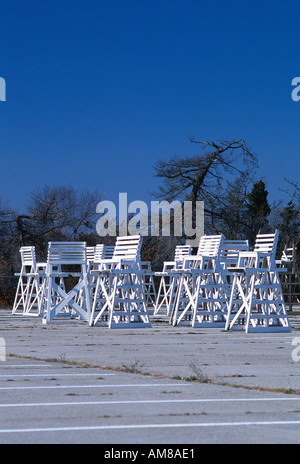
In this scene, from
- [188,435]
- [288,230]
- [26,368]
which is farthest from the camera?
[288,230]

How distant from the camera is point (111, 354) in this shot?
11.7m

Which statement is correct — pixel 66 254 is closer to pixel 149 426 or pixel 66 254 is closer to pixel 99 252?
pixel 99 252

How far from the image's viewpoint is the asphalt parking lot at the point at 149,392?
564 centimetres

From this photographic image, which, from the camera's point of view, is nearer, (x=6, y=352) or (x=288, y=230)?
(x=6, y=352)


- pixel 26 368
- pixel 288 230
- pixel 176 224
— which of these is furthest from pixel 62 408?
pixel 288 230

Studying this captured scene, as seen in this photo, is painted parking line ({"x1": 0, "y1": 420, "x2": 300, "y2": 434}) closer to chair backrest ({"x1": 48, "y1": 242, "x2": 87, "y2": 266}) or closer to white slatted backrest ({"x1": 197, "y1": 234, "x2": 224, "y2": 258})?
white slatted backrest ({"x1": 197, "y1": 234, "x2": 224, "y2": 258})

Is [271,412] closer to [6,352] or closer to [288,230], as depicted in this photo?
[6,352]

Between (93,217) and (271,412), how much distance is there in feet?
129

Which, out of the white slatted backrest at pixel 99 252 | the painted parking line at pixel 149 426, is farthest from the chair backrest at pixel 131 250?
the painted parking line at pixel 149 426

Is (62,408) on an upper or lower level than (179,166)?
lower

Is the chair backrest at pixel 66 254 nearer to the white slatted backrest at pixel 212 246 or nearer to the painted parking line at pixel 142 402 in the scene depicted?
the white slatted backrest at pixel 212 246

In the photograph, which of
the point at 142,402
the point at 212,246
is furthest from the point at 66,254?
the point at 142,402

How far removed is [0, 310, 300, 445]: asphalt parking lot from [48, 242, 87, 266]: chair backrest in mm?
5522

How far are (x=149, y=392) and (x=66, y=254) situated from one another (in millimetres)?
12388
